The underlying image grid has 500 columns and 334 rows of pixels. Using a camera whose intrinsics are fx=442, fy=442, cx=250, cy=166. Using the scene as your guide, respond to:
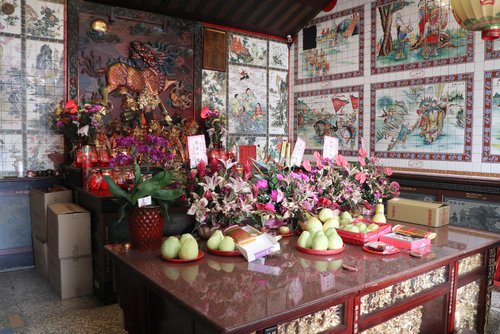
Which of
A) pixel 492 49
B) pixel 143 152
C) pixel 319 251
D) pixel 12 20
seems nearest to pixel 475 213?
pixel 492 49

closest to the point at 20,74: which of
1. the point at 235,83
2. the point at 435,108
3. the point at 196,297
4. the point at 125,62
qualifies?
the point at 125,62

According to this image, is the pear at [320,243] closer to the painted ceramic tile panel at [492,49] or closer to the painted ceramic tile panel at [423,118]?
the painted ceramic tile panel at [423,118]

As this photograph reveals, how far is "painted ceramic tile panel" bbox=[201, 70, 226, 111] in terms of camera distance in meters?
6.39

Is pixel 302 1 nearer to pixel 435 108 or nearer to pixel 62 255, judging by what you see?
pixel 435 108

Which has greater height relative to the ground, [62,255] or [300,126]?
[300,126]

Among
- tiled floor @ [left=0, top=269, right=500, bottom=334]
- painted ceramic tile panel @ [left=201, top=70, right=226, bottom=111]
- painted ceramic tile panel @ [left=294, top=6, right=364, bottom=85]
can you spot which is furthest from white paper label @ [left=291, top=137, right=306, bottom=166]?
painted ceramic tile panel @ [left=294, top=6, right=364, bottom=85]

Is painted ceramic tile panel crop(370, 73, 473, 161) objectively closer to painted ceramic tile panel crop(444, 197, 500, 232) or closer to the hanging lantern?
painted ceramic tile panel crop(444, 197, 500, 232)

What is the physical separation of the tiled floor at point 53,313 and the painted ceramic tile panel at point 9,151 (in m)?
1.35

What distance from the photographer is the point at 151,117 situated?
582cm

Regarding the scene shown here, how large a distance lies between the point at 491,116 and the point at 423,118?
2.70 ft

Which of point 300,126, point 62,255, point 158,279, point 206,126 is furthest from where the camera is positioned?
point 300,126

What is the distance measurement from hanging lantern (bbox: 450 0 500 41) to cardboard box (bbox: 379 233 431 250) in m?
1.69

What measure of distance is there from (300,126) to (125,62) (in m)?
3.01

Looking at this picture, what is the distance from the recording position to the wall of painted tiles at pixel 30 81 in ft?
16.0
